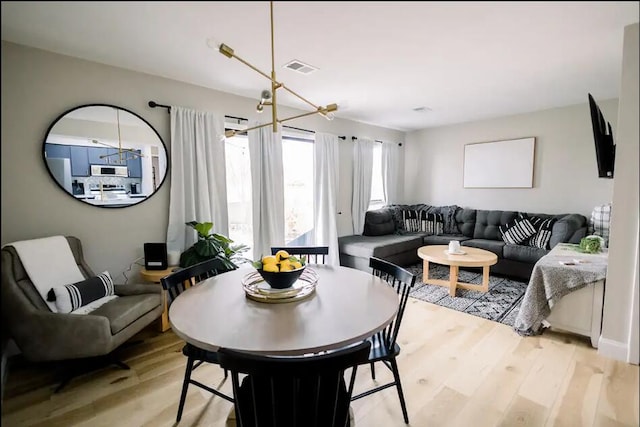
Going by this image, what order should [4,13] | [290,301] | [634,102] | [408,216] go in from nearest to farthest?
[4,13], [634,102], [290,301], [408,216]

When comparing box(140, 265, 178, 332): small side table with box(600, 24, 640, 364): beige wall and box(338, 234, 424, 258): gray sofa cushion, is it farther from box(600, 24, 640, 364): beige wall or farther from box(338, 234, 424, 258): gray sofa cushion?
box(600, 24, 640, 364): beige wall

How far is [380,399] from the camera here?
5.93ft

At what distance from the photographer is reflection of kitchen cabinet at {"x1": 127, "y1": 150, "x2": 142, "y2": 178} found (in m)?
2.59

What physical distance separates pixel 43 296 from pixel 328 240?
3.06 m

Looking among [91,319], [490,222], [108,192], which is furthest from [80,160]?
[490,222]

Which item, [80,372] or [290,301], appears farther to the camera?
[80,372]

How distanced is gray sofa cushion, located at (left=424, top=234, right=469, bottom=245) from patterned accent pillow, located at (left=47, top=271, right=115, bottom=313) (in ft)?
13.6

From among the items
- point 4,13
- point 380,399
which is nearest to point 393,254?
point 380,399

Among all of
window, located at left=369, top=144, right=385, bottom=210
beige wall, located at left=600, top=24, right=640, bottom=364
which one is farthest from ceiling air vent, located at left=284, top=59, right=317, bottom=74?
window, located at left=369, top=144, right=385, bottom=210

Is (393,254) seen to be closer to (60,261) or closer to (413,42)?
(413,42)

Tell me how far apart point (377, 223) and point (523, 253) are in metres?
2.00

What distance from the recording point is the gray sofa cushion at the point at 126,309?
78.8 inches

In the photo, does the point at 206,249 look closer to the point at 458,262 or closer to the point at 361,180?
the point at 458,262

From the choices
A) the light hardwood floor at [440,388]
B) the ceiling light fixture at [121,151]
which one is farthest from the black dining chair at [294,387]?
the ceiling light fixture at [121,151]
